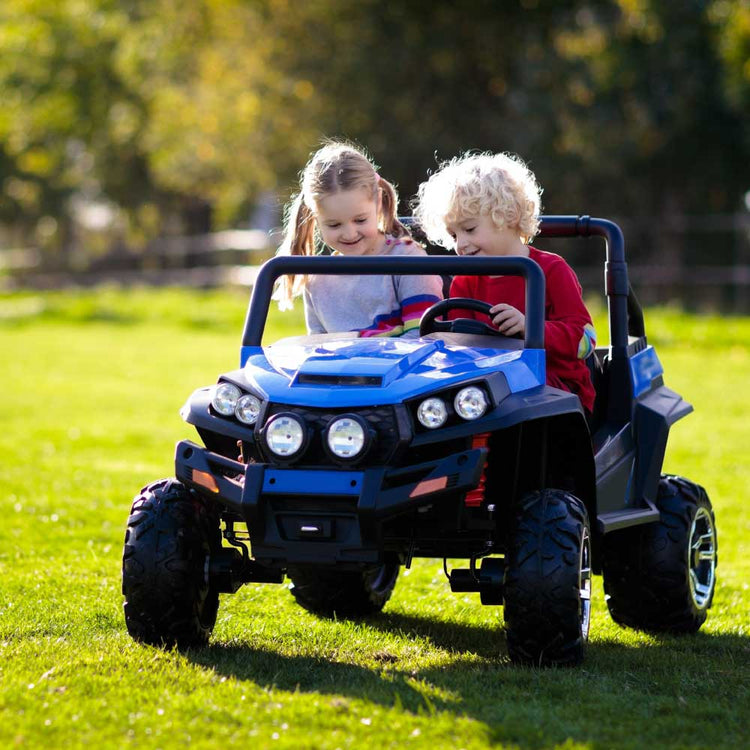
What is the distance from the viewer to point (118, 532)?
7598mm

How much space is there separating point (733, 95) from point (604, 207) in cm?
463

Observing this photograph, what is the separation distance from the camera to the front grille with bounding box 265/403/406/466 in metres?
4.24

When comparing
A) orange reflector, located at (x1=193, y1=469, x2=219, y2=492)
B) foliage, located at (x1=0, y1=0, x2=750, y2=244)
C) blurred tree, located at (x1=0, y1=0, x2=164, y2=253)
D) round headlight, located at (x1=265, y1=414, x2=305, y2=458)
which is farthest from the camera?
blurred tree, located at (x1=0, y1=0, x2=164, y2=253)

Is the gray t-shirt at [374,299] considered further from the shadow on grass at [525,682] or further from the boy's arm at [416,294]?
the shadow on grass at [525,682]

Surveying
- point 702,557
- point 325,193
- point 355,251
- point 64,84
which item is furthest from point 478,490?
point 64,84

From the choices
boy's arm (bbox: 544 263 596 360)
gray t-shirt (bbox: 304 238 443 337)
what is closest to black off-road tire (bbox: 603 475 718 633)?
boy's arm (bbox: 544 263 596 360)

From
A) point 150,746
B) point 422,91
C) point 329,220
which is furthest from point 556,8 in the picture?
point 150,746

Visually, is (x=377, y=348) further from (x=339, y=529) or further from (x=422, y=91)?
(x=422, y=91)

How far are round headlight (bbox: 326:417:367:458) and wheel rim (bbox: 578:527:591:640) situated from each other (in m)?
0.78

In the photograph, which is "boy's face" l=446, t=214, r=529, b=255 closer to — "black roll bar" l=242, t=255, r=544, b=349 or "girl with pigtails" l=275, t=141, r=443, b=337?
"girl with pigtails" l=275, t=141, r=443, b=337

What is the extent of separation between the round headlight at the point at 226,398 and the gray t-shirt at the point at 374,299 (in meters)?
0.86

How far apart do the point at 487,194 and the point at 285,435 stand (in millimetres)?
1231

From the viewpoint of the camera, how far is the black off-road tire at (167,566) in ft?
14.8

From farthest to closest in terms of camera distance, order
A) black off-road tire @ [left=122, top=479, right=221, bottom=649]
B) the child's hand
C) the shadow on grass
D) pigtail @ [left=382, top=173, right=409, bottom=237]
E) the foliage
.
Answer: the foliage, pigtail @ [left=382, top=173, right=409, bottom=237], the child's hand, black off-road tire @ [left=122, top=479, right=221, bottom=649], the shadow on grass
